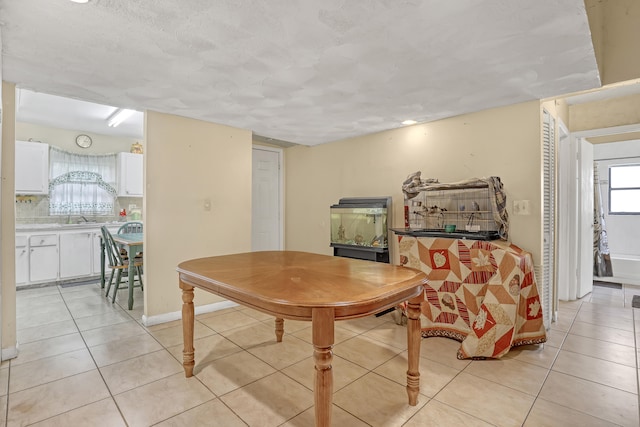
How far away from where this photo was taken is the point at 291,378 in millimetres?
2121

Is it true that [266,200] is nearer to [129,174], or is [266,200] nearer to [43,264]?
[129,174]

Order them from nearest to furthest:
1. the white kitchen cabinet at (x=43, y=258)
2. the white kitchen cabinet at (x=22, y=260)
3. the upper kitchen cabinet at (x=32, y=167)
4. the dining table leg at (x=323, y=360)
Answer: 1. the dining table leg at (x=323, y=360)
2. the white kitchen cabinet at (x=22, y=260)
3. the white kitchen cabinet at (x=43, y=258)
4. the upper kitchen cabinet at (x=32, y=167)

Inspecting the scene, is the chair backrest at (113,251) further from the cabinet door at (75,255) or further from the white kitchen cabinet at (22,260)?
the white kitchen cabinet at (22,260)

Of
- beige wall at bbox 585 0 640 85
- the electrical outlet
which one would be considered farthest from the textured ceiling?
the electrical outlet

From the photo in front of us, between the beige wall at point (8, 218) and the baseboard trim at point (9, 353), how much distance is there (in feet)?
0.05

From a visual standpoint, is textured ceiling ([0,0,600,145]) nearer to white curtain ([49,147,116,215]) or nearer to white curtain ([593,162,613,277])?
white curtain ([49,147,116,215])

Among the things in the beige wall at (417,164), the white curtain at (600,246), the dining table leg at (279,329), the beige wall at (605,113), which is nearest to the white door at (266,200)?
the beige wall at (417,164)

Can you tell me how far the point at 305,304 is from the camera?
128cm

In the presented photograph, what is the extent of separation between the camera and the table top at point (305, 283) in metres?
1.34

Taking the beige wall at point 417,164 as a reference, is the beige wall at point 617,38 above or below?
above

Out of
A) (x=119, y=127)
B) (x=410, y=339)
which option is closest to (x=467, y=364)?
(x=410, y=339)

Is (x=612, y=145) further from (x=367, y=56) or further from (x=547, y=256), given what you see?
(x=367, y=56)

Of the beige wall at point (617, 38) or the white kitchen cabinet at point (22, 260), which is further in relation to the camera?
the white kitchen cabinet at point (22, 260)

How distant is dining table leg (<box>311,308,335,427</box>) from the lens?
128 centimetres
